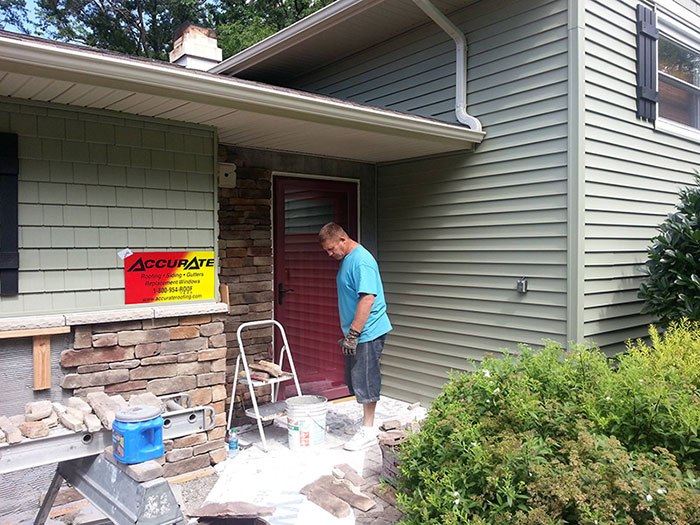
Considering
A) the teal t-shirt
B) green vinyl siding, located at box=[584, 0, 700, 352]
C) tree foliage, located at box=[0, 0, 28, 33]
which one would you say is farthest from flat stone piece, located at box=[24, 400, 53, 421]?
tree foliage, located at box=[0, 0, 28, 33]

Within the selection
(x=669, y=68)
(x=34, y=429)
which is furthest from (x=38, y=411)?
(x=669, y=68)

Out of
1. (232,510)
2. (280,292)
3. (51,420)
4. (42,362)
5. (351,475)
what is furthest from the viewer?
(280,292)

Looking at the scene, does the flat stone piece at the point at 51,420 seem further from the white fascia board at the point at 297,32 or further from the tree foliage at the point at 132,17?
the tree foliage at the point at 132,17

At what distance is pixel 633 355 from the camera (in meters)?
3.06

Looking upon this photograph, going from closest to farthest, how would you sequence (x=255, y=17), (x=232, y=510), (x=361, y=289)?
(x=232, y=510), (x=361, y=289), (x=255, y=17)

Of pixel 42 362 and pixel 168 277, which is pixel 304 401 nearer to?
pixel 168 277

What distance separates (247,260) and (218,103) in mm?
2043

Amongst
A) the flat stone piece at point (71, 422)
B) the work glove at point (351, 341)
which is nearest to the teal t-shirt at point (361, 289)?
the work glove at point (351, 341)

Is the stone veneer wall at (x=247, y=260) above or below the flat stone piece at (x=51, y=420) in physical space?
above

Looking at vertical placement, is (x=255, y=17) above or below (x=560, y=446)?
above

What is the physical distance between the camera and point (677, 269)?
176 inches

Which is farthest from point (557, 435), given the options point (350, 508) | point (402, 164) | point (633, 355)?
point (402, 164)

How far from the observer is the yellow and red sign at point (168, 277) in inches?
154

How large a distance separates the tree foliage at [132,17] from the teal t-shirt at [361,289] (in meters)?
15.7
